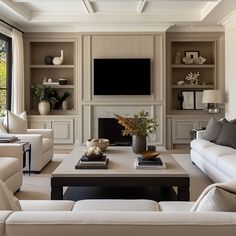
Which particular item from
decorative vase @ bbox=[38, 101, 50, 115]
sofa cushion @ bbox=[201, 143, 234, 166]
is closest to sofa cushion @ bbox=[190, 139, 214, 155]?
sofa cushion @ bbox=[201, 143, 234, 166]

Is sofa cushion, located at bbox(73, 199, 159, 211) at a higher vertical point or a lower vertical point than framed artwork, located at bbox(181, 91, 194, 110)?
lower

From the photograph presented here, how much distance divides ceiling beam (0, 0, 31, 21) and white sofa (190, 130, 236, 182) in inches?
151

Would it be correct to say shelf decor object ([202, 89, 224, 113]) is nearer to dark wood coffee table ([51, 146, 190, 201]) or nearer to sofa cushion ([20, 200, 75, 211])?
dark wood coffee table ([51, 146, 190, 201])

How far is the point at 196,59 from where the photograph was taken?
772 centimetres

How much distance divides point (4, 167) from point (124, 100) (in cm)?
415

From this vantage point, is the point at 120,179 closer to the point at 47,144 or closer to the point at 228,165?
the point at 228,165

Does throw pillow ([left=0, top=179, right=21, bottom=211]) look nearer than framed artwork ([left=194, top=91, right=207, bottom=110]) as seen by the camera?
Yes

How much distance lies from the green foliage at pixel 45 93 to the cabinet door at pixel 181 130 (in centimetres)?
271

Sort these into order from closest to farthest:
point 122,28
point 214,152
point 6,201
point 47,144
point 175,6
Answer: point 6,201 → point 214,152 → point 47,144 → point 175,6 → point 122,28

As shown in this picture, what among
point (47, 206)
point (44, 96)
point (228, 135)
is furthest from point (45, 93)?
point (47, 206)

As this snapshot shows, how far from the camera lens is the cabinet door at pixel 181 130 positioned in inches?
294

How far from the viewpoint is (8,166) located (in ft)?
11.8

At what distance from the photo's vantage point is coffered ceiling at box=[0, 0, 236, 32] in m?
6.15

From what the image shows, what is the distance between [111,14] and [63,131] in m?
2.66
